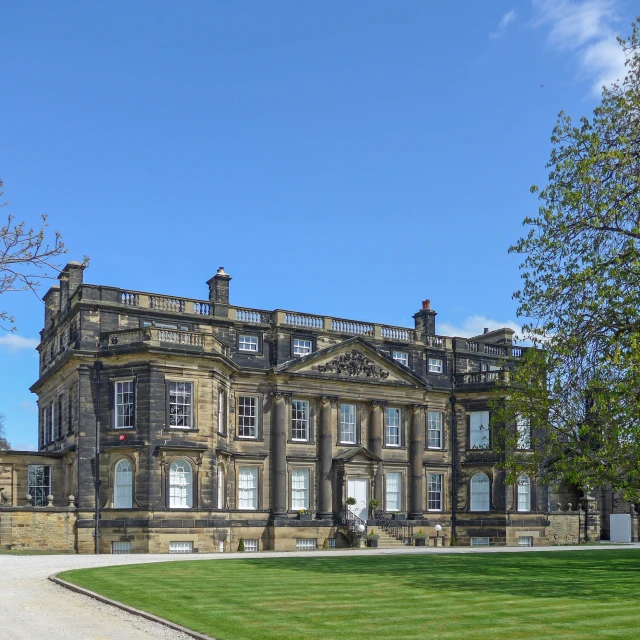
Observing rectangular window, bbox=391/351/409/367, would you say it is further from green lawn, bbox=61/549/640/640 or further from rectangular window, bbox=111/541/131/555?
green lawn, bbox=61/549/640/640

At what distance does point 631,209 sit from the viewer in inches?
904

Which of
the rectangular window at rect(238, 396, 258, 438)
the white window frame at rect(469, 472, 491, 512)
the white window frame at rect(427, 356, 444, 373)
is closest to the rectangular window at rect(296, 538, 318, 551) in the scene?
the rectangular window at rect(238, 396, 258, 438)

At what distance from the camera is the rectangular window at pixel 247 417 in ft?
148

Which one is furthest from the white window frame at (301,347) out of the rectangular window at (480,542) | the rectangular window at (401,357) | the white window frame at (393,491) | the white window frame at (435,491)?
the rectangular window at (480,542)

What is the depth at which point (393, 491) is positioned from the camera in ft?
162

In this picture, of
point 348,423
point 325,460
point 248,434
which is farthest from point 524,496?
point 248,434

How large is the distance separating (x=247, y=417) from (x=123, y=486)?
7.85m

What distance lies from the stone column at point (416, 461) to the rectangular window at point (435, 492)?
1.21 metres

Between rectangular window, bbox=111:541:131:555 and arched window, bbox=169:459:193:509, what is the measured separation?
252cm

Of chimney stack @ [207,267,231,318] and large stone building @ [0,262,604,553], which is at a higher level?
chimney stack @ [207,267,231,318]

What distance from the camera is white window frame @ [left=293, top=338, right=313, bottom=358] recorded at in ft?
153

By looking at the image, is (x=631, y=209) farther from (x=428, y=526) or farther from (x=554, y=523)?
(x=554, y=523)

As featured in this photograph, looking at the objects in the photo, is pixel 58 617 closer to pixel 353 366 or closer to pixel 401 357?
pixel 353 366

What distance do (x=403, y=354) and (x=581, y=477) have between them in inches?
1099
